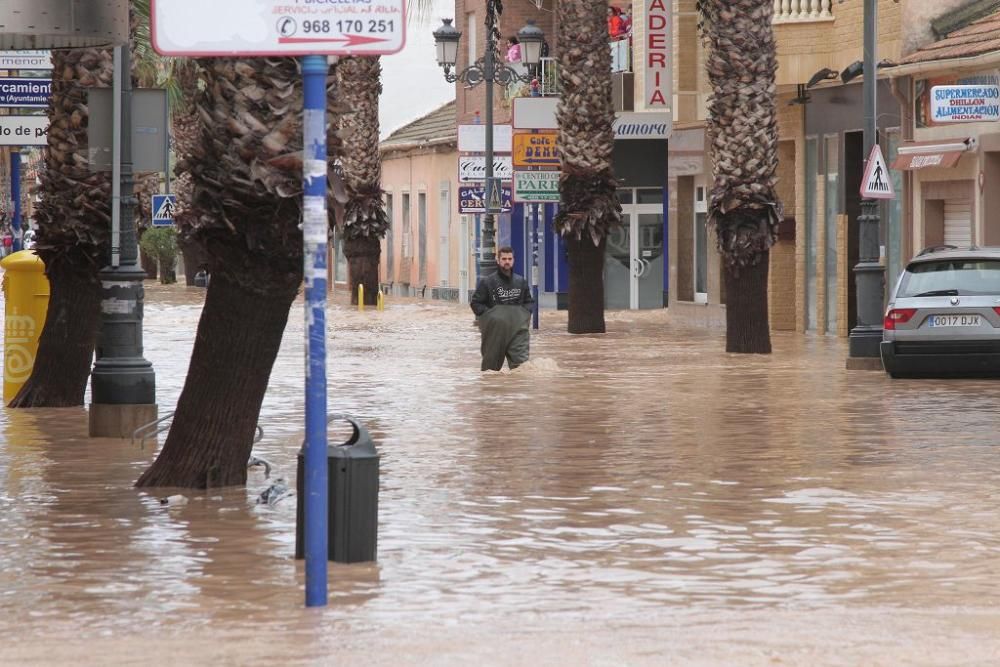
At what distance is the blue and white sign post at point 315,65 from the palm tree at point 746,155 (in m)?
20.2

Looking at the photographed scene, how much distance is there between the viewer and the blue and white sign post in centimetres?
873

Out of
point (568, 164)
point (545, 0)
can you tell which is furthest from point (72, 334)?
point (545, 0)

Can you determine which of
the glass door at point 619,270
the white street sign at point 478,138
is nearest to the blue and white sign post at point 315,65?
the white street sign at point 478,138

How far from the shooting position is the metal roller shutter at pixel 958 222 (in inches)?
1184

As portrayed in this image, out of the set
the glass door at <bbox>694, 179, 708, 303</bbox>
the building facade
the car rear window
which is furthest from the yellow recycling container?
the building facade

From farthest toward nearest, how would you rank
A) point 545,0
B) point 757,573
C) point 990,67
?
point 545,0 → point 990,67 → point 757,573

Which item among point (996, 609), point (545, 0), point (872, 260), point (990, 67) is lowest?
point (996, 609)

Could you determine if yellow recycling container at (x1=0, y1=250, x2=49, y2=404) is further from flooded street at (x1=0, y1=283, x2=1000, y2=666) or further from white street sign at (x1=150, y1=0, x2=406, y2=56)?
white street sign at (x1=150, y1=0, x2=406, y2=56)

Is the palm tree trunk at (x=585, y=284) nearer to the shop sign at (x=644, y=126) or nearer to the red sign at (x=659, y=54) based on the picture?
the red sign at (x=659, y=54)

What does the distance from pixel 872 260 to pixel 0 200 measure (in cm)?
6597

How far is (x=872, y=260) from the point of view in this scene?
25516 millimetres

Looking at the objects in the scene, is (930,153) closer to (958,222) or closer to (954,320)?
(958,222)

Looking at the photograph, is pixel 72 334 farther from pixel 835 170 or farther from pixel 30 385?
pixel 835 170

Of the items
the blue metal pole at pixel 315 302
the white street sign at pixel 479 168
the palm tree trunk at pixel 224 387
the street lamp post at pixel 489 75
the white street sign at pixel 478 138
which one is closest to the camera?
the blue metal pole at pixel 315 302
